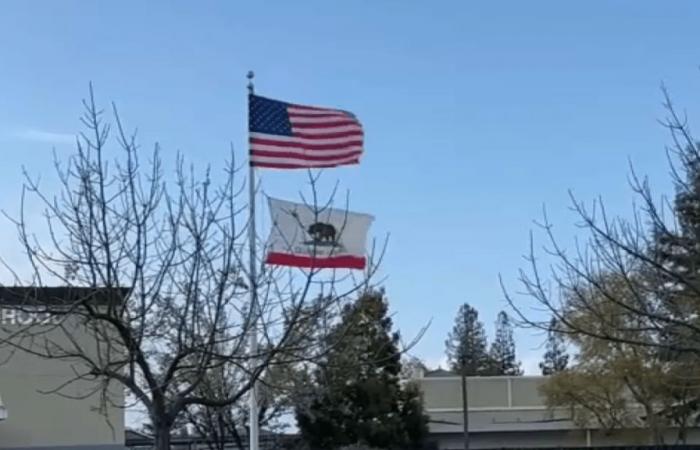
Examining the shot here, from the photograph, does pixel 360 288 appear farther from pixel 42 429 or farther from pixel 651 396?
pixel 651 396

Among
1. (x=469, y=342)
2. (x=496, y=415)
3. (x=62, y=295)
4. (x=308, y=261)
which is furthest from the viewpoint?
(x=469, y=342)

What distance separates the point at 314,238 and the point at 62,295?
2647mm

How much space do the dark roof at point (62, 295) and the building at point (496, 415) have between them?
1323 inches

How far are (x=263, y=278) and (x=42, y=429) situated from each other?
1676 centimetres

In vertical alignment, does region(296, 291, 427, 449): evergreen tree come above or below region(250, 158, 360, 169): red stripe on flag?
below

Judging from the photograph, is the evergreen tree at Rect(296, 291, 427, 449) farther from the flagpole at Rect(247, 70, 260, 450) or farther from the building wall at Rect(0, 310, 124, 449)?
the flagpole at Rect(247, 70, 260, 450)

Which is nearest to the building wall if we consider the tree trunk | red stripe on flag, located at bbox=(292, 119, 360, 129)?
red stripe on flag, located at bbox=(292, 119, 360, 129)

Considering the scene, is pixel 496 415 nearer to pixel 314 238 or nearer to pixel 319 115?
pixel 319 115

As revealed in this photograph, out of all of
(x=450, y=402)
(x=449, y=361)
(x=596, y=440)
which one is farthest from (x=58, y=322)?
(x=449, y=361)

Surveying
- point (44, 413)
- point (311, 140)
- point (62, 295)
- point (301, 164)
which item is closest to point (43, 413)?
point (44, 413)

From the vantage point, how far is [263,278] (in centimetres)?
1086

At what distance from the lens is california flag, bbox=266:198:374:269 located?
11.5m

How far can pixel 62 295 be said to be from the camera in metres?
10.5

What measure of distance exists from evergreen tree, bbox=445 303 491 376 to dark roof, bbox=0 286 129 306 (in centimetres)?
6369
